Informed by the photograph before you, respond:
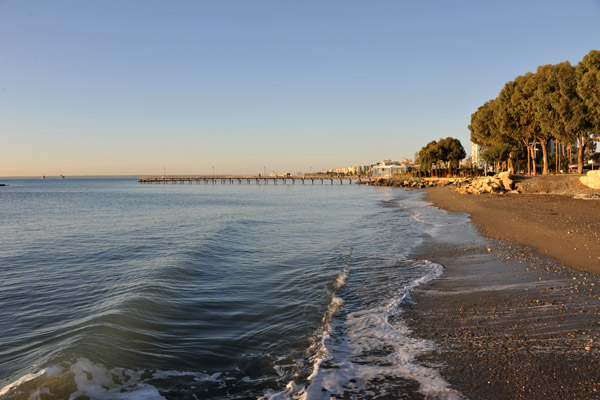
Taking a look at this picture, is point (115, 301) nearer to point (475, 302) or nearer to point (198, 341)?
point (198, 341)

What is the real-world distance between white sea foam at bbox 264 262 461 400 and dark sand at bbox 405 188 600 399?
0.80 feet

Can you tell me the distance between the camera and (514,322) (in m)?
5.80

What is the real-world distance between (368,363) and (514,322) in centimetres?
259

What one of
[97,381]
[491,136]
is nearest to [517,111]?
[491,136]

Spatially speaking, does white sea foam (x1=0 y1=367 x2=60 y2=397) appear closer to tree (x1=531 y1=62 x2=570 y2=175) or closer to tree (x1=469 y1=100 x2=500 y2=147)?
tree (x1=531 y1=62 x2=570 y2=175)

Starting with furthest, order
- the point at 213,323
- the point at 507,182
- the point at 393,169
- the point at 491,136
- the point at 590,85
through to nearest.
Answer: the point at 393,169, the point at 491,136, the point at 507,182, the point at 590,85, the point at 213,323

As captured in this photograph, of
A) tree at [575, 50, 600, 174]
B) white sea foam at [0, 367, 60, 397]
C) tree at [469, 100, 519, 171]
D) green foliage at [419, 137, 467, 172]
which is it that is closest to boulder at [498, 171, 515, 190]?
tree at [575, 50, 600, 174]

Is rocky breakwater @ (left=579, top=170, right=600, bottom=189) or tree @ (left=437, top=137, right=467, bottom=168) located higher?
tree @ (left=437, top=137, right=467, bottom=168)

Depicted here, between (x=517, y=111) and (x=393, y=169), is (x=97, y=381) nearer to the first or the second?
(x=517, y=111)

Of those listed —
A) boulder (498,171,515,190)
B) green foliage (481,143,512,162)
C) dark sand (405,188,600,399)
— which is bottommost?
dark sand (405,188,600,399)

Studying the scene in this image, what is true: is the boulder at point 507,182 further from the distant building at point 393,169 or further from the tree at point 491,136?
the distant building at point 393,169

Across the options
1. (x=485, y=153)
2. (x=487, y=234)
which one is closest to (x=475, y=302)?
(x=487, y=234)

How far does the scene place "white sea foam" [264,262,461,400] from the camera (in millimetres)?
4359

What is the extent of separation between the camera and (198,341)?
6.18m
